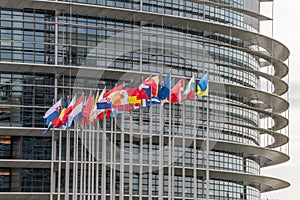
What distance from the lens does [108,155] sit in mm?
85562

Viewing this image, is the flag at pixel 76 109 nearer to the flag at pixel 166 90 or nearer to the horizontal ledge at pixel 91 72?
the flag at pixel 166 90

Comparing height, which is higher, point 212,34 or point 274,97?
point 212,34

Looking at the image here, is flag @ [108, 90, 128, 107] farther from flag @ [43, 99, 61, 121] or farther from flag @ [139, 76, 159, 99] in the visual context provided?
flag @ [43, 99, 61, 121]

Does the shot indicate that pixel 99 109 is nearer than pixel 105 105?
No

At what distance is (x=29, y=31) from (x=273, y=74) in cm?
3176

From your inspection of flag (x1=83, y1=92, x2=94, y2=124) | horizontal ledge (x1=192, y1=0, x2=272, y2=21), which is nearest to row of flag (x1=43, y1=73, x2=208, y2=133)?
flag (x1=83, y1=92, x2=94, y2=124)

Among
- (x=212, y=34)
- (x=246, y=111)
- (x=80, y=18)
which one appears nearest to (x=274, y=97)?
(x=246, y=111)

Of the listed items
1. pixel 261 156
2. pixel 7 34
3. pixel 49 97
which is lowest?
pixel 261 156

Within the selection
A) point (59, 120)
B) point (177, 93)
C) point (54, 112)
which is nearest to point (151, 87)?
point (177, 93)

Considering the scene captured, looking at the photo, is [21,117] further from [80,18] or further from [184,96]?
[184,96]

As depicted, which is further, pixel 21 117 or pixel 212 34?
pixel 212 34

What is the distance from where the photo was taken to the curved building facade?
82250 millimetres

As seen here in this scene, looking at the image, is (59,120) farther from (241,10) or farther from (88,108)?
(241,10)

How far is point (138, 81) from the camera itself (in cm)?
8638
